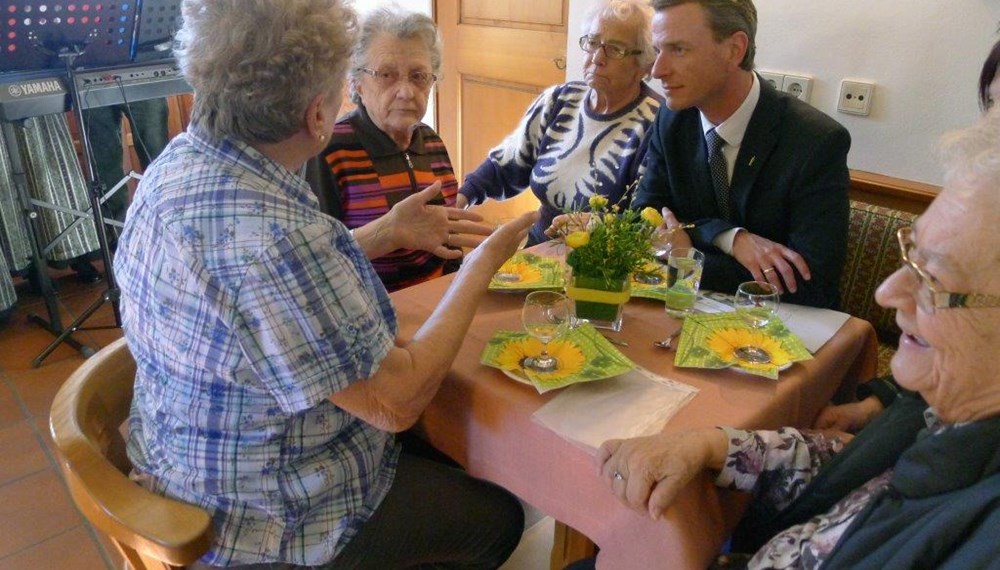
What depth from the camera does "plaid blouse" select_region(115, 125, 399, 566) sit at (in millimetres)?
841

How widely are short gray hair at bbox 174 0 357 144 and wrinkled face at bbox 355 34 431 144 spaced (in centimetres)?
78

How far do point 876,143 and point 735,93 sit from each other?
83 centimetres

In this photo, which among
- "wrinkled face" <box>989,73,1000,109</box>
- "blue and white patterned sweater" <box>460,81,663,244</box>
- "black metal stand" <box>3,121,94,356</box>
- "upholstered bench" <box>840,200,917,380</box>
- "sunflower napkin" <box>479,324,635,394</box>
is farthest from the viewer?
"black metal stand" <box>3,121,94,356</box>

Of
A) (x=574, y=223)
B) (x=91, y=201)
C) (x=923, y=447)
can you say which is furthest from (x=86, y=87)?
(x=923, y=447)

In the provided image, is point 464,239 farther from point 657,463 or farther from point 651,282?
point 657,463

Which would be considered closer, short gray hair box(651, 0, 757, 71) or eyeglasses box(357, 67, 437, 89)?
short gray hair box(651, 0, 757, 71)

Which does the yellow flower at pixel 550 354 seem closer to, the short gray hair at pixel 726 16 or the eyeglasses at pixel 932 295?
the eyeglasses at pixel 932 295

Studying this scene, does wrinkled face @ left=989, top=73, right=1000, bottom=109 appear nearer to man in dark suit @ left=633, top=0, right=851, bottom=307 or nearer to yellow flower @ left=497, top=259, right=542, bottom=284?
man in dark suit @ left=633, top=0, right=851, bottom=307

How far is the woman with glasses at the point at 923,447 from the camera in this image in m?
0.73

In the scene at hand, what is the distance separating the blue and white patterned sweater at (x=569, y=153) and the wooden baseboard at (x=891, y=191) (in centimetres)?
74

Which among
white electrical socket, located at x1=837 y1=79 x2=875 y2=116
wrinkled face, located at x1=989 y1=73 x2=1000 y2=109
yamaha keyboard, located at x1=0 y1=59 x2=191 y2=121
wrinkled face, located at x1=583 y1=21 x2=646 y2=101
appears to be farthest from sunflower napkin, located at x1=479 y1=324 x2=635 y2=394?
yamaha keyboard, located at x1=0 y1=59 x2=191 y2=121

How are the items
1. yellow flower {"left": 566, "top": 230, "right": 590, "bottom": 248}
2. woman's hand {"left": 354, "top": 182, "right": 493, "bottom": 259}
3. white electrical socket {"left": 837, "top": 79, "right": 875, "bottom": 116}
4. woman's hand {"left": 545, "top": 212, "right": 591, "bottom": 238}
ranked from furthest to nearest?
1. white electrical socket {"left": 837, "top": 79, "right": 875, "bottom": 116}
2. woman's hand {"left": 354, "top": 182, "right": 493, "bottom": 259}
3. woman's hand {"left": 545, "top": 212, "right": 591, "bottom": 238}
4. yellow flower {"left": 566, "top": 230, "right": 590, "bottom": 248}

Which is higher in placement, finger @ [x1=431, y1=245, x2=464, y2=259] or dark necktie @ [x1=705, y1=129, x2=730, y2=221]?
dark necktie @ [x1=705, y1=129, x2=730, y2=221]

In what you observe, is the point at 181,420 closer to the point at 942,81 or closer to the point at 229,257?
the point at 229,257
